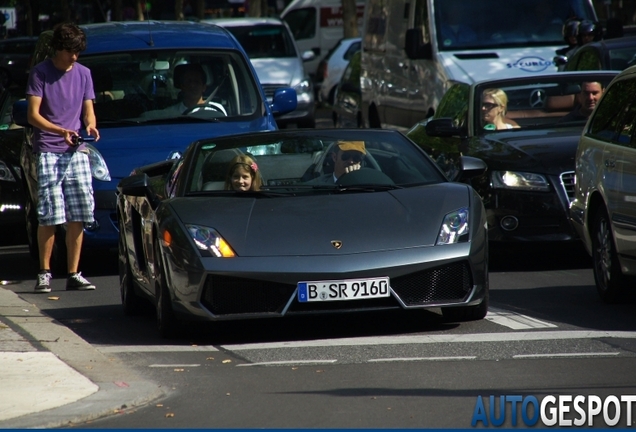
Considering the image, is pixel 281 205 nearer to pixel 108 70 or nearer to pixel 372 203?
pixel 372 203

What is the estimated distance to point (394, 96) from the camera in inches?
797

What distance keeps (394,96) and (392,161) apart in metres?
10.9

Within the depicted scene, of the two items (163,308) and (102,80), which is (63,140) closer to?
(102,80)

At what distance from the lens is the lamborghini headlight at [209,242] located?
830 cm

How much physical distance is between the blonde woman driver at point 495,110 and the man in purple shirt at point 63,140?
12.6 feet

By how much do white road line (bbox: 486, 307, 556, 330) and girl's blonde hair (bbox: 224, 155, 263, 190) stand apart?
5.42ft

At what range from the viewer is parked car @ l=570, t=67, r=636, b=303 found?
369 inches

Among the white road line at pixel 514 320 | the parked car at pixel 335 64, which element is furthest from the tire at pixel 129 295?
the parked car at pixel 335 64

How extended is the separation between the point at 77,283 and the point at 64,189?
0.73 metres

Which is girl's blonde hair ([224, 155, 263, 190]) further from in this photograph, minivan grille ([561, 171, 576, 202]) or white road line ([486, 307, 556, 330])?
minivan grille ([561, 171, 576, 202])

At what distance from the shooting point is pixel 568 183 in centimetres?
1196

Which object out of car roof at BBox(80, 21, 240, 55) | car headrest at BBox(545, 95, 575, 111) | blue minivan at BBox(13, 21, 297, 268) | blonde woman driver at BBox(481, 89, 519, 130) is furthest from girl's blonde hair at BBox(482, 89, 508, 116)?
car roof at BBox(80, 21, 240, 55)

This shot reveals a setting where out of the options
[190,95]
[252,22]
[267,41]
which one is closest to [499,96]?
[190,95]

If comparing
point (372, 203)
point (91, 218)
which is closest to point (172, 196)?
point (372, 203)
